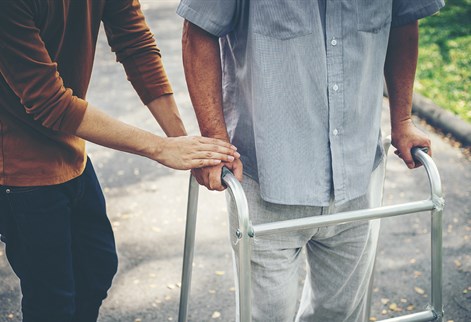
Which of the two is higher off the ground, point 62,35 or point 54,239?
point 62,35

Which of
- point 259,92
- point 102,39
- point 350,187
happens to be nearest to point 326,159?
point 350,187

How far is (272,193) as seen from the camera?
7.39ft

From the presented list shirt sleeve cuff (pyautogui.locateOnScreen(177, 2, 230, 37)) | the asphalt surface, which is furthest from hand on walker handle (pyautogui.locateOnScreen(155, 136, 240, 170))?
the asphalt surface

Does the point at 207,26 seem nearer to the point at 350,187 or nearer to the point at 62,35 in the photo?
the point at 62,35

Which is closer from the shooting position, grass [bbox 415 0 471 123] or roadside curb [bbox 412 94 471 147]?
roadside curb [bbox 412 94 471 147]

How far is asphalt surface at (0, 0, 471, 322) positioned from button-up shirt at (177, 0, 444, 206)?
4.93 feet

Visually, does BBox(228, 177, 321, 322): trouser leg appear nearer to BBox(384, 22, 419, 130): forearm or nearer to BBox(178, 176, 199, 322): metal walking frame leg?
BBox(178, 176, 199, 322): metal walking frame leg

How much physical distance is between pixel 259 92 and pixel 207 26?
27 cm

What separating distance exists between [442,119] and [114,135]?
471 cm

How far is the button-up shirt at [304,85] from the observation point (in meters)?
2.12

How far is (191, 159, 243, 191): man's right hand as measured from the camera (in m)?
2.16

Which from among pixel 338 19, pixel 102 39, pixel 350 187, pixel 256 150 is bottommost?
pixel 102 39

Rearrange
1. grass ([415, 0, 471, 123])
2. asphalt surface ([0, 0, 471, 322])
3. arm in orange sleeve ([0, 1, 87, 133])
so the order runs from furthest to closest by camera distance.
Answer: grass ([415, 0, 471, 123]) → asphalt surface ([0, 0, 471, 322]) → arm in orange sleeve ([0, 1, 87, 133])

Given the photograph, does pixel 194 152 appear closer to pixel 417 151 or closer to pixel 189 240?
pixel 189 240
